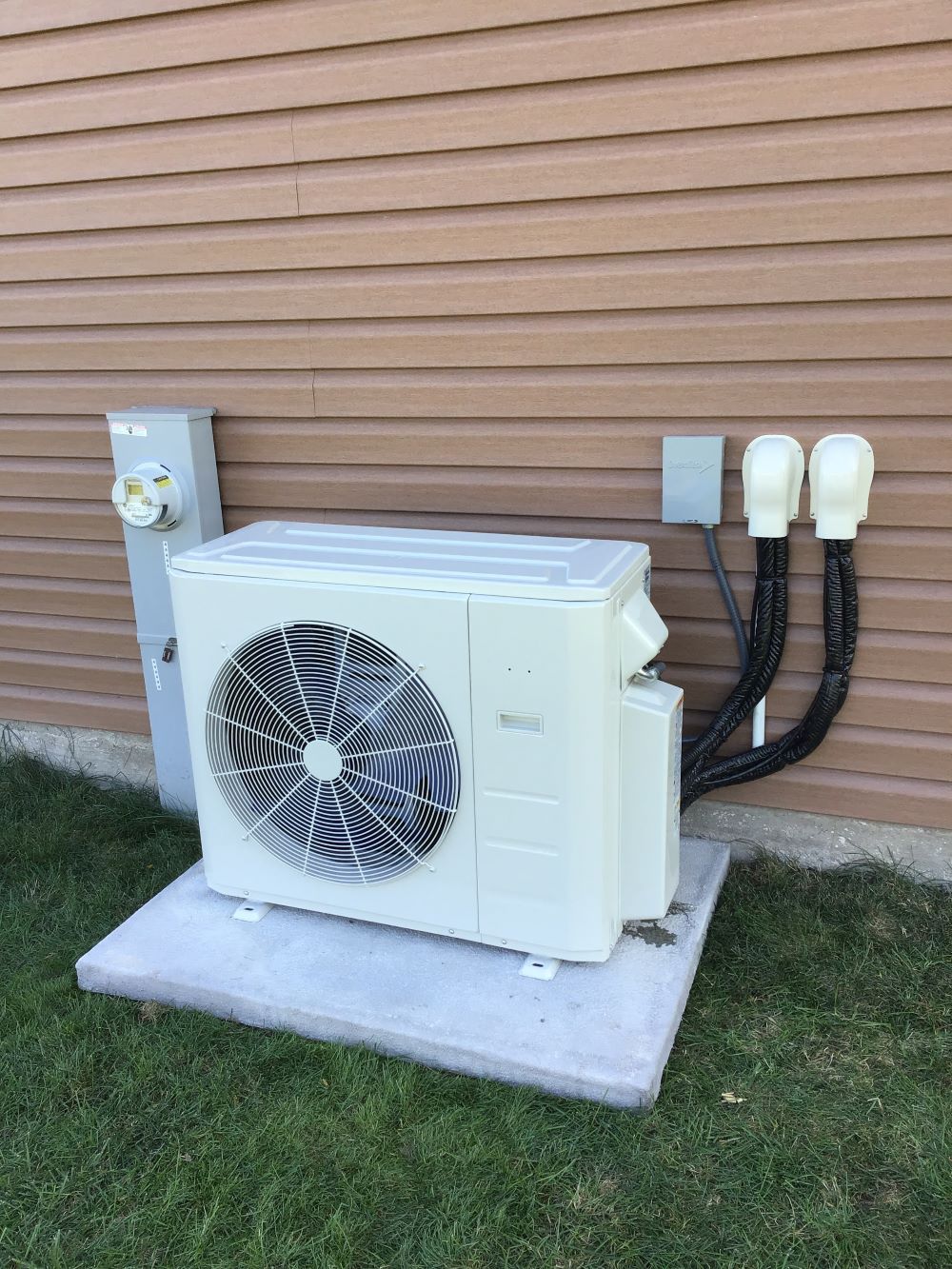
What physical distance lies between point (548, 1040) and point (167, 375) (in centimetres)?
205

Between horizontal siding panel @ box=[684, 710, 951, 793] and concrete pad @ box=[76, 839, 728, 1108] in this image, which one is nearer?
concrete pad @ box=[76, 839, 728, 1108]

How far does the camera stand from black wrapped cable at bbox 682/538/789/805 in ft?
7.73

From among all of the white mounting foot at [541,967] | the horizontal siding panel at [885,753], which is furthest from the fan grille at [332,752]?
the horizontal siding panel at [885,753]

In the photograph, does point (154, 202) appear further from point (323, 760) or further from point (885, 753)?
point (885, 753)

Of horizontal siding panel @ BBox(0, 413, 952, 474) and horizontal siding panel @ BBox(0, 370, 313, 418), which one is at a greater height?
horizontal siding panel @ BBox(0, 370, 313, 418)

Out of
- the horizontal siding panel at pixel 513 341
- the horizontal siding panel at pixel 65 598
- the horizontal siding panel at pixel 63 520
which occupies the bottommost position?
the horizontal siding panel at pixel 65 598

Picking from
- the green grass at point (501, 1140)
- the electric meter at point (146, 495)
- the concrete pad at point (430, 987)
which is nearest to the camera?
the green grass at point (501, 1140)

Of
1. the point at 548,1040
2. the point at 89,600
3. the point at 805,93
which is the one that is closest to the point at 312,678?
the point at 548,1040

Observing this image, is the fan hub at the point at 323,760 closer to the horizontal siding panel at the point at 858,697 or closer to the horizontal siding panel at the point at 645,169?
the horizontal siding panel at the point at 858,697

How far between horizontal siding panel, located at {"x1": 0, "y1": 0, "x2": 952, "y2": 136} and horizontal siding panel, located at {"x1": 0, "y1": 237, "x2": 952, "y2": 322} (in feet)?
1.30

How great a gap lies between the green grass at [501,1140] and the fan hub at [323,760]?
0.55 m

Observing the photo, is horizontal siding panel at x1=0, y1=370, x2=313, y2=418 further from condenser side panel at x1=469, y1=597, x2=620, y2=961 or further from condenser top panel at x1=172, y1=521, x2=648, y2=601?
condenser side panel at x1=469, y1=597, x2=620, y2=961

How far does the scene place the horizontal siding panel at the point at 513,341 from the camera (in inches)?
88.3

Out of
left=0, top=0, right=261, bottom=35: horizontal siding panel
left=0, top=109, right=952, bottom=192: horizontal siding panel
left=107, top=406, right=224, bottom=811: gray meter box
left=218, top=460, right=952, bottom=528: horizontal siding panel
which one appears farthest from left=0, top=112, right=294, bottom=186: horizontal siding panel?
left=218, top=460, right=952, bottom=528: horizontal siding panel
